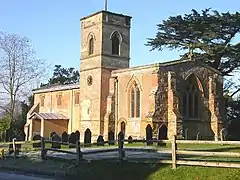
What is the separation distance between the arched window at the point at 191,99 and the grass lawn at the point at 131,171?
24780 mm

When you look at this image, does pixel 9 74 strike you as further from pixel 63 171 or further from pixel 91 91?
pixel 63 171

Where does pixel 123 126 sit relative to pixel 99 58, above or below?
below

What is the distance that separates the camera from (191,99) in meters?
46.7

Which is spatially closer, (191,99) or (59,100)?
(191,99)

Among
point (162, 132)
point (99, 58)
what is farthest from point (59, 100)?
point (162, 132)

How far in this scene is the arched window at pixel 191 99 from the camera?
150ft

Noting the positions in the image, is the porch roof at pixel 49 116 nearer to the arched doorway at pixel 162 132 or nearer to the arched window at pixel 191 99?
the arched window at pixel 191 99

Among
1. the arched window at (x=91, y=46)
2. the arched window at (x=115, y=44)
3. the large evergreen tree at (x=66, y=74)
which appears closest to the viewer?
the arched window at (x=115, y=44)

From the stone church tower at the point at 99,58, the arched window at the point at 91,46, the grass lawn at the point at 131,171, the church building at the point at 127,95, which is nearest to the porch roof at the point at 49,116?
the church building at the point at 127,95

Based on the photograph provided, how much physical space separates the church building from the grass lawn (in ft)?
53.0

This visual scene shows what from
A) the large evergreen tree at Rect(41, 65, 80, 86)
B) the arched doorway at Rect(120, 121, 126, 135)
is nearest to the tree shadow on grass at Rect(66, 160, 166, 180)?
the arched doorway at Rect(120, 121, 126, 135)

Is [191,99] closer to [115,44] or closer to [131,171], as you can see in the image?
[115,44]

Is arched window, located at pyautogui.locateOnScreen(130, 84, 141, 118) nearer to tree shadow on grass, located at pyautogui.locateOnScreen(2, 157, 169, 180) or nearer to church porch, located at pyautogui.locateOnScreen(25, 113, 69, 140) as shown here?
church porch, located at pyautogui.locateOnScreen(25, 113, 69, 140)

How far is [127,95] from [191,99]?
6824 millimetres
